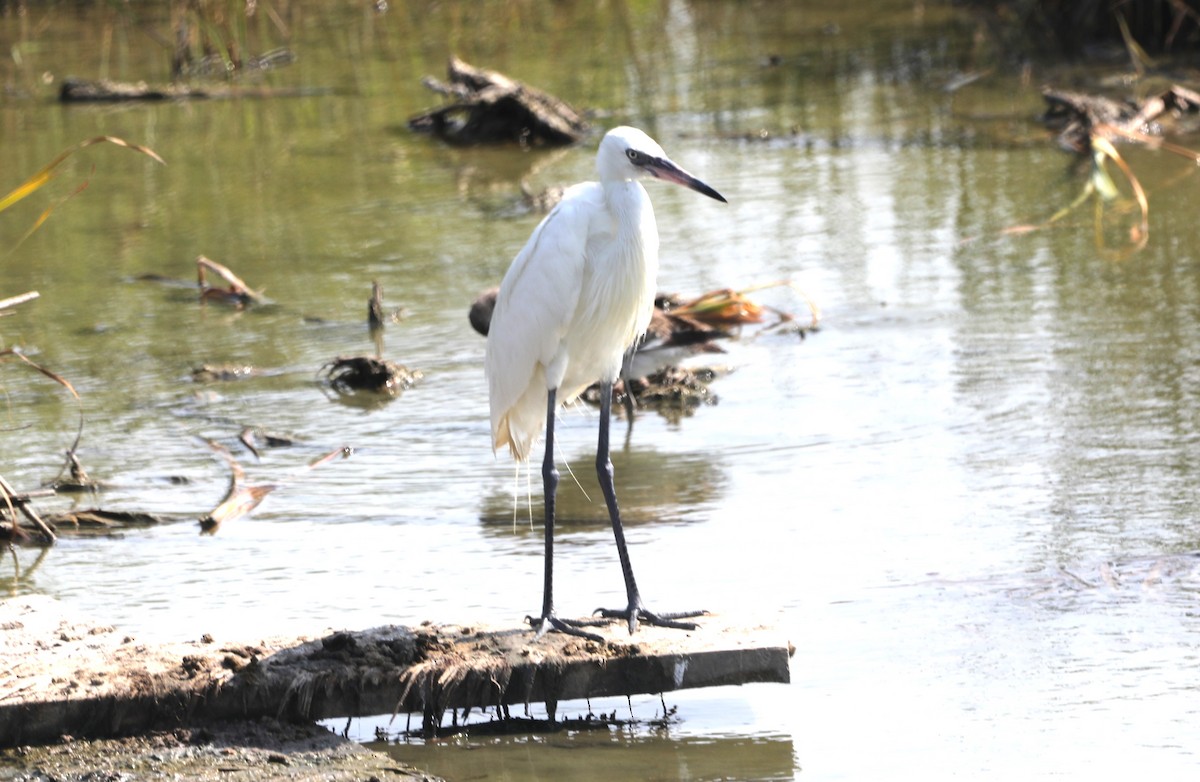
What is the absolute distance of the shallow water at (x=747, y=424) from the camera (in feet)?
12.6

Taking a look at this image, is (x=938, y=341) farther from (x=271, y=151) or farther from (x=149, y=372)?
(x=271, y=151)

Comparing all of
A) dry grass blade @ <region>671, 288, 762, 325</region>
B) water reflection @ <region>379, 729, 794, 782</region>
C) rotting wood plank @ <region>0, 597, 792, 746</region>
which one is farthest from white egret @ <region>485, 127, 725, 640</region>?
dry grass blade @ <region>671, 288, 762, 325</region>

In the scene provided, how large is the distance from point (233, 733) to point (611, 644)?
0.90 meters

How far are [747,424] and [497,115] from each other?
→ 17.1ft

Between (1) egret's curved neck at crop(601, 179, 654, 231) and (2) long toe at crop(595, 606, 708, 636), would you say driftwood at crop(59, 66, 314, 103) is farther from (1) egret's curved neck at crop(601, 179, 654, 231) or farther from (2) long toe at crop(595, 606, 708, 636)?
(2) long toe at crop(595, 606, 708, 636)

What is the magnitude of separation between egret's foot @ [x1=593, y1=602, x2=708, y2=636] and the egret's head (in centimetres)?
106

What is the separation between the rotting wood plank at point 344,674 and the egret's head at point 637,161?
1134 millimetres

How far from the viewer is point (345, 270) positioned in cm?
801

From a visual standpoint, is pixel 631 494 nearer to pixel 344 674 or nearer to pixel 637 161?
pixel 637 161

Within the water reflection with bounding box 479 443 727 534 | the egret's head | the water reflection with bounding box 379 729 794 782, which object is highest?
the egret's head

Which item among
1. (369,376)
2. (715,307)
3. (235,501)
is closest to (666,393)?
(715,307)

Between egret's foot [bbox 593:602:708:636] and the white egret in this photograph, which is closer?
egret's foot [bbox 593:602:708:636]

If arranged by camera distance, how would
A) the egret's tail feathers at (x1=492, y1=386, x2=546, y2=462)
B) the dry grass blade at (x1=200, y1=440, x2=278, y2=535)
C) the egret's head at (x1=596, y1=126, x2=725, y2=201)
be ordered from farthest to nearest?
the dry grass blade at (x1=200, y1=440, x2=278, y2=535), the egret's tail feathers at (x1=492, y1=386, x2=546, y2=462), the egret's head at (x1=596, y1=126, x2=725, y2=201)

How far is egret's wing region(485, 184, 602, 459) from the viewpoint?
4176mm
